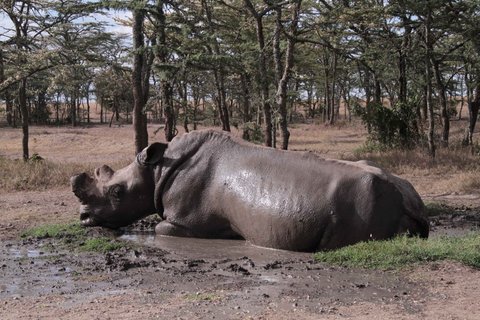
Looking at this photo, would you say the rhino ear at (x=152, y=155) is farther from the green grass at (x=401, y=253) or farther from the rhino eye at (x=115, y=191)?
the green grass at (x=401, y=253)

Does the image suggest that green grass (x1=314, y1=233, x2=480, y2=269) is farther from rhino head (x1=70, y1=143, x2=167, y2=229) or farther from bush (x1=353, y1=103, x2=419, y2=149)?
bush (x1=353, y1=103, x2=419, y2=149)

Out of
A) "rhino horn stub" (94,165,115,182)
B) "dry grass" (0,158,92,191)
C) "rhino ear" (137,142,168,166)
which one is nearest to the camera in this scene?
"rhino ear" (137,142,168,166)

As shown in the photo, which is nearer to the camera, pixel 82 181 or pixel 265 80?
pixel 82 181

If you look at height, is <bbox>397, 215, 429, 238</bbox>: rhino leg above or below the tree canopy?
below

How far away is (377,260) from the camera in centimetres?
642

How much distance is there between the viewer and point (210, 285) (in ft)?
19.5

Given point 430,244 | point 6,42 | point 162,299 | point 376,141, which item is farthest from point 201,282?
point 6,42

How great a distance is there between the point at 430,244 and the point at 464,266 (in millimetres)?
572

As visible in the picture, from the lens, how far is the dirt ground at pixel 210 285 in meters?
5.01

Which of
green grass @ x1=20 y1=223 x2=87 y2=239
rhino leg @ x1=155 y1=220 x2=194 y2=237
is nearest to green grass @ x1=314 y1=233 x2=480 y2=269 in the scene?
rhino leg @ x1=155 y1=220 x2=194 y2=237

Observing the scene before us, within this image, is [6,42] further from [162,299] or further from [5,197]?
[162,299]

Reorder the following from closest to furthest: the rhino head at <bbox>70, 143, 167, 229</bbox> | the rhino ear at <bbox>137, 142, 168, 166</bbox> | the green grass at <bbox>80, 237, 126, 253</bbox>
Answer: the green grass at <bbox>80, 237, 126, 253</bbox> < the rhino ear at <bbox>137, 142, 168, 166</bbox> < the rhino head at <bbox>70, 143, 167, 229</bbox>

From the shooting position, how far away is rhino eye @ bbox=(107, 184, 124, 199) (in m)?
9.37

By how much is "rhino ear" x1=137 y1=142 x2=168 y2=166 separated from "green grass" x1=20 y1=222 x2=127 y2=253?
3.87 ft
